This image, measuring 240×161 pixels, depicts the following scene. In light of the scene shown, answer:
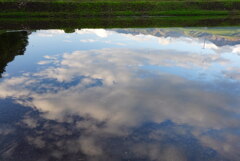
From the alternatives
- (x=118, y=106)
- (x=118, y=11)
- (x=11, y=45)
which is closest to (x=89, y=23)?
(x=118, y=11)

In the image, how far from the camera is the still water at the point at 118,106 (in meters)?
12.8

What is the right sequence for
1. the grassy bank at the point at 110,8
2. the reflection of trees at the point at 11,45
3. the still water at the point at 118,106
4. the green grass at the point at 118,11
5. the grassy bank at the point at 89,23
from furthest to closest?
the grassy bank at the point at 110,8, the green grass at the point at 118,11, the grassy bank at the point at 89,23, the reflection of trees at the point at 11,45, the still water at the point at 118,106

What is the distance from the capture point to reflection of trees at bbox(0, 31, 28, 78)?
28987 millimetres

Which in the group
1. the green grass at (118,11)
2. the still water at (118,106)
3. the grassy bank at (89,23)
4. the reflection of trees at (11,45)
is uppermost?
the green grass at (118,11)

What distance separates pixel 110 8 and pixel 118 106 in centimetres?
6085

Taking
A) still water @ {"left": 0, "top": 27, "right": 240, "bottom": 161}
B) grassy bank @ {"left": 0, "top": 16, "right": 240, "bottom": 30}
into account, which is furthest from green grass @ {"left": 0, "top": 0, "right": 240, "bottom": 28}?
still water @ {"left": 0, "top": 27, "right": 240, "bottom": 161}

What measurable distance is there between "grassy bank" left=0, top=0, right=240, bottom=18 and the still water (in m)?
40.3

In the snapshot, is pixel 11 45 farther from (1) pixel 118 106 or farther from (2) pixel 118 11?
(2) pixel 118 11

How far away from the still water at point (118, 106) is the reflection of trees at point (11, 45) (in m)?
0.25

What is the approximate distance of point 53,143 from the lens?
13055mm

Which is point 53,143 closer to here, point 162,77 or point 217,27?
point 162,77

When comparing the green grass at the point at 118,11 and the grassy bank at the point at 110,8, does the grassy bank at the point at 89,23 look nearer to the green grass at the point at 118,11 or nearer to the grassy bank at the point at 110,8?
the green grass at the point at 118,11

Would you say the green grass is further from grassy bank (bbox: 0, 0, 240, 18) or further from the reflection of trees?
the reflection of trees

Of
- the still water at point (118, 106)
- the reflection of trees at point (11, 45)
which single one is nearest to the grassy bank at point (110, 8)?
the reflection of trees at point (11, 45)
